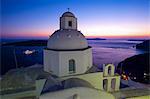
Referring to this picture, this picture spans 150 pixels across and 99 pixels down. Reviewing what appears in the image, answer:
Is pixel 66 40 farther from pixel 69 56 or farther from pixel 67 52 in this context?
pixel 69 56

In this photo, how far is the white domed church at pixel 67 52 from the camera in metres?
10.5

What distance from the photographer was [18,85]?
1322 centimetres

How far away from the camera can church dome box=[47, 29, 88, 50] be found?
10.8 m

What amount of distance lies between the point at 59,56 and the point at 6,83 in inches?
237

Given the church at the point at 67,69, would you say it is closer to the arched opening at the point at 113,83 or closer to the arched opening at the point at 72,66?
the arched opening at the point at 72,66

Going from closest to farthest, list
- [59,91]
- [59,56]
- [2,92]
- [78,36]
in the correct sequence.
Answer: [59,91]
[59,56]
[78,36]
[2,92]

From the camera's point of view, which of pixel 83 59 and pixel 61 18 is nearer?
pixel 83 59

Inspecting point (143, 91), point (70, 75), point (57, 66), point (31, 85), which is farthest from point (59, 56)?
point (143, 91)

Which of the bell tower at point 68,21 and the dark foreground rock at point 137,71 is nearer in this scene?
the bell tower at point 68,21

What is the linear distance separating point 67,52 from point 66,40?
81cm

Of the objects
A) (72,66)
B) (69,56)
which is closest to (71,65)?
(72,66)

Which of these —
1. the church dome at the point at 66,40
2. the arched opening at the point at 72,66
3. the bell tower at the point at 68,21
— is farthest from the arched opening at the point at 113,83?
the bell tower at the point at 68,21

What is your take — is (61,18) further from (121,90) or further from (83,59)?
(121,90)

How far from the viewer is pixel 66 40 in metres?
10.8
